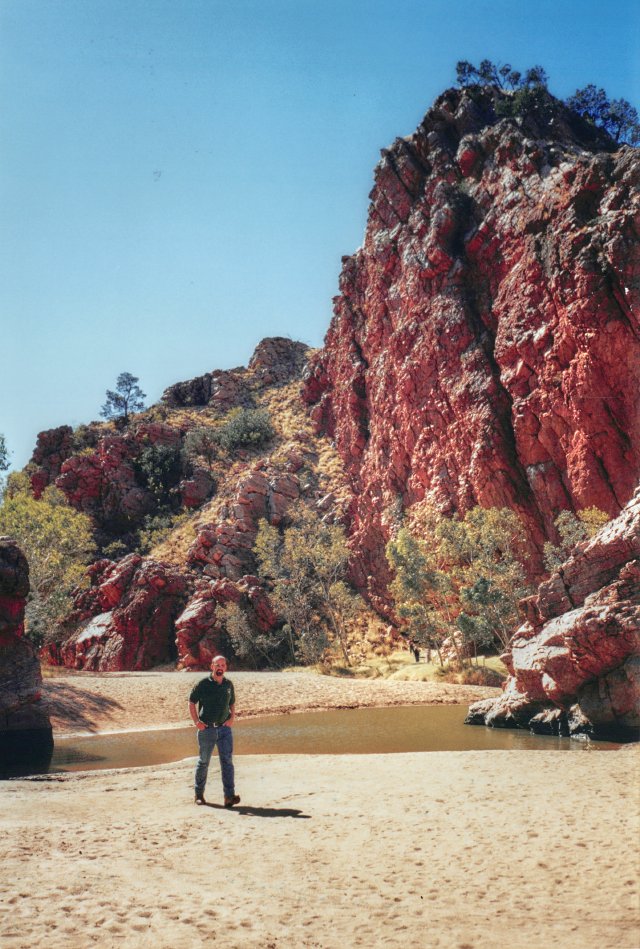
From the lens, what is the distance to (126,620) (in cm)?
4788

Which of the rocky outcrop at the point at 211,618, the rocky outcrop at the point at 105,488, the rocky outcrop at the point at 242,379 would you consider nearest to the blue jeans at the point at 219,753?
the rocky outcrop at the point at 211,618

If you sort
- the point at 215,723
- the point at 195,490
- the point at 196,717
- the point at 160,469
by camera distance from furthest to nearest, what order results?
1. the point at 160,469
2. the point at 195,490
3. the point at 196,717
4. the point at 215,723

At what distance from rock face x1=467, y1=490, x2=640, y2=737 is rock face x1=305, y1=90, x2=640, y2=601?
24592 mm

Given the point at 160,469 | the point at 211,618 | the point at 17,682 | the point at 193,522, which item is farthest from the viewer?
the point at 160,469

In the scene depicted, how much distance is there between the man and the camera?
31.7ft

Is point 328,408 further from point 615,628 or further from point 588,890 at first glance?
point 588,890

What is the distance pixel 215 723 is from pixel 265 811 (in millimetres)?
1670

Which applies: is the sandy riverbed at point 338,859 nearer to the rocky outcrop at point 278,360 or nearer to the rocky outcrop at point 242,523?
the rocky outcrop at point 242,523

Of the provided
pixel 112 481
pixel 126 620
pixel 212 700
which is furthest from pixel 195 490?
pixel 212 700

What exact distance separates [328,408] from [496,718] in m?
66.6

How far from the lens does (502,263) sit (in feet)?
170

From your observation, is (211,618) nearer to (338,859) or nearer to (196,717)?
(196,717)

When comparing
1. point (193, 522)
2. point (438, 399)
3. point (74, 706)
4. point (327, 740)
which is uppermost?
point (438, 399)

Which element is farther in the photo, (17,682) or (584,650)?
(17,682)
